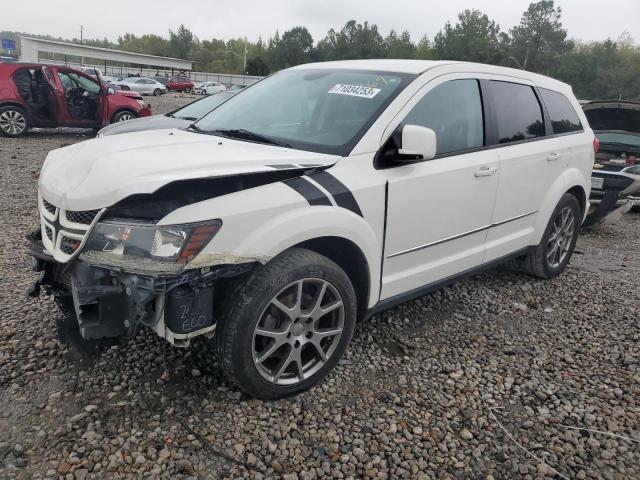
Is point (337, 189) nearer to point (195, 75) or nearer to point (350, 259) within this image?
point (350, 259)

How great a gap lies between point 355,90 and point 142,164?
1498mm

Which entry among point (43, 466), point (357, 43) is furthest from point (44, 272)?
point (357, 43)

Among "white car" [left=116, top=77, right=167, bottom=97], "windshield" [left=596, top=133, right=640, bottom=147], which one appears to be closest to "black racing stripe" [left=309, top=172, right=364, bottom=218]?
"windshield" [left=596, top=133, right=640, bottom=147]

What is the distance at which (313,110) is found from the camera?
347 cm

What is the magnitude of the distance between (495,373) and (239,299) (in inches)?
69.3

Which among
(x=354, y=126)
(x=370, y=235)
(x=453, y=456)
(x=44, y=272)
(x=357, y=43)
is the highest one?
(x=357, y=43)

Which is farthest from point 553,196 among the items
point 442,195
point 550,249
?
point 442,195

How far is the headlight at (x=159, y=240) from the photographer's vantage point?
92.5 inches

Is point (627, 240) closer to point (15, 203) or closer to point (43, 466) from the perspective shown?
point (43, 466)

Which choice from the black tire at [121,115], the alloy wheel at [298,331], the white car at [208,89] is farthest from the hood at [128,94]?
the white car at [208,89]

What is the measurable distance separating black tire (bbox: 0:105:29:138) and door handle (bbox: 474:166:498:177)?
11.8m

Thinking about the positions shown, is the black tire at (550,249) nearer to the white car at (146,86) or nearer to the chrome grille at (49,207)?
the chrome grille at (49,207)

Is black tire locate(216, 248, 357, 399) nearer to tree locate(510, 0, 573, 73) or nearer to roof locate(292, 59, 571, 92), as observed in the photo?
roof locate(292, 59, 571, 92)

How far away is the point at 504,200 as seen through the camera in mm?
4004
